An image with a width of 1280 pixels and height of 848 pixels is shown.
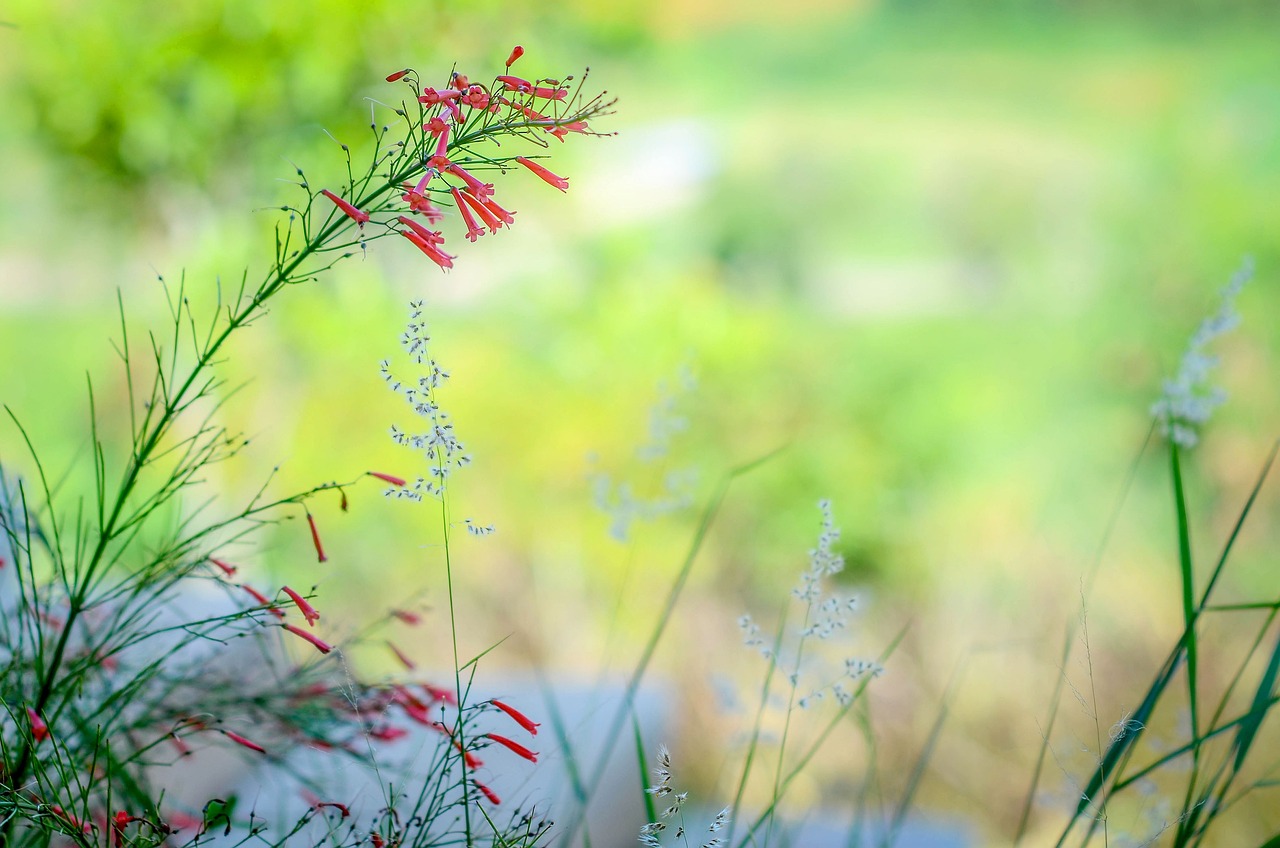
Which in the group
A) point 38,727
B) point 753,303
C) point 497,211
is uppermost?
point 753,303

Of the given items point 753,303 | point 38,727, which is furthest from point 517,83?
point 753,303

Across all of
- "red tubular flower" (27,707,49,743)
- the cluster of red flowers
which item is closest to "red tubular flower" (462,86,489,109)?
the cluster of red flowers

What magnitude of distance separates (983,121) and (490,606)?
2151 mm

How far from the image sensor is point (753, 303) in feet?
9.82

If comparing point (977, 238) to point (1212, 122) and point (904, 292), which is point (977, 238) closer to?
point (904, 292)

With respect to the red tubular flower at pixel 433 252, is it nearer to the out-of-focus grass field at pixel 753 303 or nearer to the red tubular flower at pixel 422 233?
the red tubular flower at pixel 422 233

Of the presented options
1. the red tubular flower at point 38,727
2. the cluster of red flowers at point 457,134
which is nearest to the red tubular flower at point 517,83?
the cluster of red flowers at point 457,134

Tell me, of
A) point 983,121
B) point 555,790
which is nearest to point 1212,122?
point 983,121

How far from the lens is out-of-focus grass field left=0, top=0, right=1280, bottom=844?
226 cm

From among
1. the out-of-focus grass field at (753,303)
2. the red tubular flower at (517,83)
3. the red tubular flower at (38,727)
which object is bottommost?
the red tubular flower at (38,727)

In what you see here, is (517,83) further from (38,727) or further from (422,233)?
(38,727)

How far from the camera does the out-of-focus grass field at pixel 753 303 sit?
7.43 ft

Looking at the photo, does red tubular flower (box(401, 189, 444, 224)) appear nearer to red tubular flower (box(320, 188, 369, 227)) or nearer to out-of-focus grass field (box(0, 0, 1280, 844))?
red tubular flower (box(320, 188, 369, 227))

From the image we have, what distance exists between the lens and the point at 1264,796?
1798 millimetres
